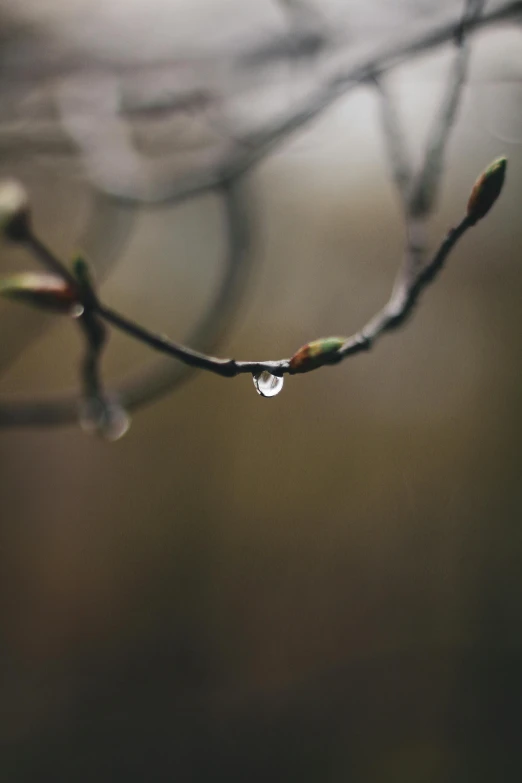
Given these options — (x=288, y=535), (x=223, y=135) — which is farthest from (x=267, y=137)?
(x=288, y=535)

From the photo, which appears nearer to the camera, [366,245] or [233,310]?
[233,310]

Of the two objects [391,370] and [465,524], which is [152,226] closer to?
[391,370]

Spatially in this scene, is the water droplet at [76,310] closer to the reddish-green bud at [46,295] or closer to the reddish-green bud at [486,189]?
the reddish-green bud at [46,295]

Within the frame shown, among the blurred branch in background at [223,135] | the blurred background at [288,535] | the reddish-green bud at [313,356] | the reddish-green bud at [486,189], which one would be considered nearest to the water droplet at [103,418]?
the blurred branch in background at [223,135]

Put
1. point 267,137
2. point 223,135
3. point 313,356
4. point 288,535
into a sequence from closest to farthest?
1. point 313,356
2. point 267,137
3. point 223,135
4. point 288,535

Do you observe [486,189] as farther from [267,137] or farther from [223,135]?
[223,135]

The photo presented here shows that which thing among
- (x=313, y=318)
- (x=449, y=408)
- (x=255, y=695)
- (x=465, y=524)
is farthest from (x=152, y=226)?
(x=255, y=695)

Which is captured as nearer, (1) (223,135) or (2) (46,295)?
(2) (46,295)
